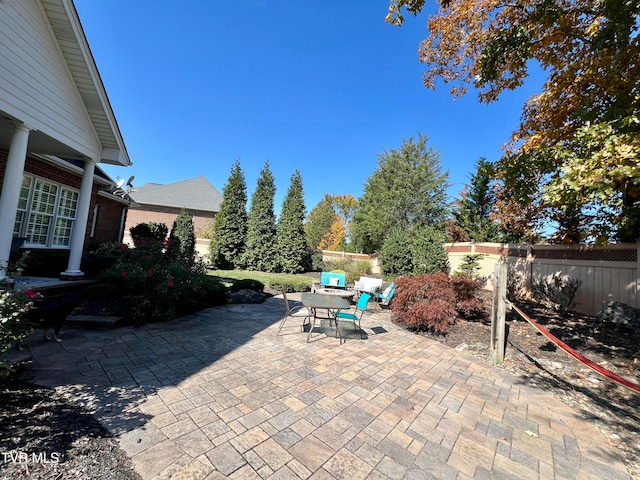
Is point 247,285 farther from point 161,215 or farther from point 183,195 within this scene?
point 183,195

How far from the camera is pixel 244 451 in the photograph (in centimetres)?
211

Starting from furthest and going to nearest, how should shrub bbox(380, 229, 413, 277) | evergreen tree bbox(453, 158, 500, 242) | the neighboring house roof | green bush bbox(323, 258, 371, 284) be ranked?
the neighboring house roof < evergreen tree bbox(453, 158, 500, 242) < green bush bbox(323, 258, 371, 284) < shrub bbox(380, 229, 413, 277)

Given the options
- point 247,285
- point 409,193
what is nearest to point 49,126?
point 247,285

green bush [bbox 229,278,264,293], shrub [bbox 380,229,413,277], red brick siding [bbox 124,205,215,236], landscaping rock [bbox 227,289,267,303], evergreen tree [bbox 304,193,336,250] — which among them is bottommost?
landscaping rock [bbox 227,289,267,303]

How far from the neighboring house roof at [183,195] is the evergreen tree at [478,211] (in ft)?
71.4

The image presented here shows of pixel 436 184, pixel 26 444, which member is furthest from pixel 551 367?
pixel 436 184

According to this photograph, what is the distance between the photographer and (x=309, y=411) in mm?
2748

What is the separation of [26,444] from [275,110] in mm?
14549

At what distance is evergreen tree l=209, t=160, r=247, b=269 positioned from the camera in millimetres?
17219

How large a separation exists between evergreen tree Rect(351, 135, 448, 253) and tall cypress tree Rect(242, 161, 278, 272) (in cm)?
975

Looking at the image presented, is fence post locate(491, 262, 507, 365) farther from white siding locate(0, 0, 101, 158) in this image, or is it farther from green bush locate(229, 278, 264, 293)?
white siding locate(0, 0, 101, 158)

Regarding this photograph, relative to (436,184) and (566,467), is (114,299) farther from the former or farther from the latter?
(436,184)

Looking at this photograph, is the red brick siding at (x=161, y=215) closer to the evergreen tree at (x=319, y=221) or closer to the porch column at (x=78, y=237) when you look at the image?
the evergreen tree at (x=319, y=221)

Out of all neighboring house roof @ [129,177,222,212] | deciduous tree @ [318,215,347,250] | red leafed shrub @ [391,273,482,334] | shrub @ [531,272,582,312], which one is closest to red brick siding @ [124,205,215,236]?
neighboring house roof @ [129,177,222,212]
